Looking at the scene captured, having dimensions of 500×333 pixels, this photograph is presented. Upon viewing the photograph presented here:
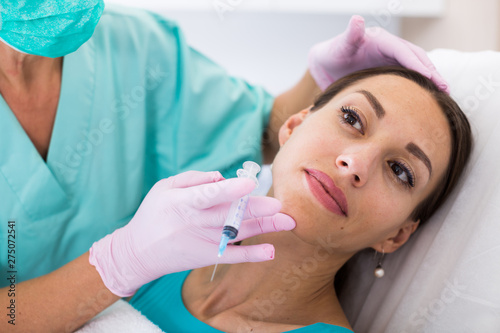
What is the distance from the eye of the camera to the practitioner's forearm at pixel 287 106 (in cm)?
171

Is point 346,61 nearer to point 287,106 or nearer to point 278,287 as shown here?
point 287,106

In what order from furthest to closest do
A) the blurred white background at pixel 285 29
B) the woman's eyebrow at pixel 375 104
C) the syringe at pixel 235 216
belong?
the blurred white background at pixel 285 29, the woman's eyebrow at pixel 375 104, the syringe at pixel 235 216

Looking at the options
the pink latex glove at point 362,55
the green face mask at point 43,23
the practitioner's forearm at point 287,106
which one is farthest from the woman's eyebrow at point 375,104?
the green face mask at point 43,23

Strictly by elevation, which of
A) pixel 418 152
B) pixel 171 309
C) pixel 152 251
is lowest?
pixel 171 309

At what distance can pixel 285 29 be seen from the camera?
9.53 feet

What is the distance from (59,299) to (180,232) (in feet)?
1.27

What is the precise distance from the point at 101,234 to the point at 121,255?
0.39 metres

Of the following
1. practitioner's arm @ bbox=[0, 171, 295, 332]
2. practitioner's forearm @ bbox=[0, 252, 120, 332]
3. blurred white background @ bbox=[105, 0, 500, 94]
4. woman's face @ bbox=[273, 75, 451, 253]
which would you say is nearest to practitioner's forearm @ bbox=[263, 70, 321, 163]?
woman's face @ bbox=[273, 75, 451, 253]

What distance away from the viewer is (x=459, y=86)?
1.46m

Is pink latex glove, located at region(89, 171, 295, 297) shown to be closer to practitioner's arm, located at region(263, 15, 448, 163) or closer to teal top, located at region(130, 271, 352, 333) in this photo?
teal top, located at region(130, 271, 352, 333)

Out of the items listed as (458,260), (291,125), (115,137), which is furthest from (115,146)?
(458,260)

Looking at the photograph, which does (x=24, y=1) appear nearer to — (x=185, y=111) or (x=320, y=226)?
(x=185, y=111)

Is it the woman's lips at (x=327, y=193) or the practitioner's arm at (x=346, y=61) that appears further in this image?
the practitioner's arm at (x=346, y=61)

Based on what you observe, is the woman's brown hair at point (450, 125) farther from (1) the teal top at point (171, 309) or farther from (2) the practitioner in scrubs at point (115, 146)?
(1) the teal top at point (171, 309)
